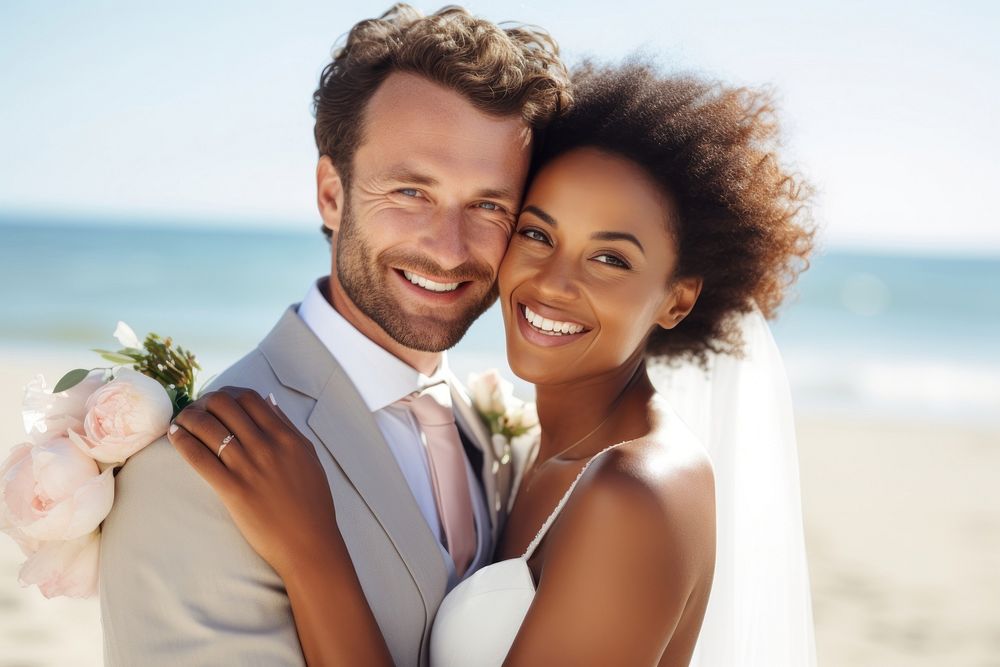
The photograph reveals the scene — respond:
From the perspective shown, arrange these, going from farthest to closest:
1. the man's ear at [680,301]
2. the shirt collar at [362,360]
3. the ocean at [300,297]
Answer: the ocean at [300,297] < the man's ear at [680,301] < the shirt collar at [362,360]

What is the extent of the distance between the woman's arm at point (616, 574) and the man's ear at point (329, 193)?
1431mm

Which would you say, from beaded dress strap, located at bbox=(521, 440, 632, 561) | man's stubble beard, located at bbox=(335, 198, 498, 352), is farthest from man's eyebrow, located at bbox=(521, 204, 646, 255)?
beaded dress strap, located at bbox=(521, 440, 632, 561)

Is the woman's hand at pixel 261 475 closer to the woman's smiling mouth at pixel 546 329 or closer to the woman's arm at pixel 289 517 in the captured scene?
the woman's arm at pixel 289 517

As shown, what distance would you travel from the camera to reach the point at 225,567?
237 cm

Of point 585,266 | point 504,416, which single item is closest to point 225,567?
point 585,266

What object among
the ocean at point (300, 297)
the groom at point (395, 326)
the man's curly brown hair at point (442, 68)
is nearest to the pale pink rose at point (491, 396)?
the groom at point (395, 326)

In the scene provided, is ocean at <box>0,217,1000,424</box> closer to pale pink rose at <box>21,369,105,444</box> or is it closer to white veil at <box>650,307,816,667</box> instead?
white veil at <box>650,307,816,667</box>

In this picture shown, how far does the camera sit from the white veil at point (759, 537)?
345 centimetres

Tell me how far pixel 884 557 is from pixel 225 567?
8.01 m

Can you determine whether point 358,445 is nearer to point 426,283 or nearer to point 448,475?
point 448,475

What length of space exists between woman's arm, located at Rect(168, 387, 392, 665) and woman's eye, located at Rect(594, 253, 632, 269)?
3.96 ft

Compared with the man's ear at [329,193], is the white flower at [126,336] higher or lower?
lower

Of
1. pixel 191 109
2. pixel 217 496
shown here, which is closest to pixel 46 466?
pixel 217 496

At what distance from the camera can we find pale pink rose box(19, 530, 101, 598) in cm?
251
